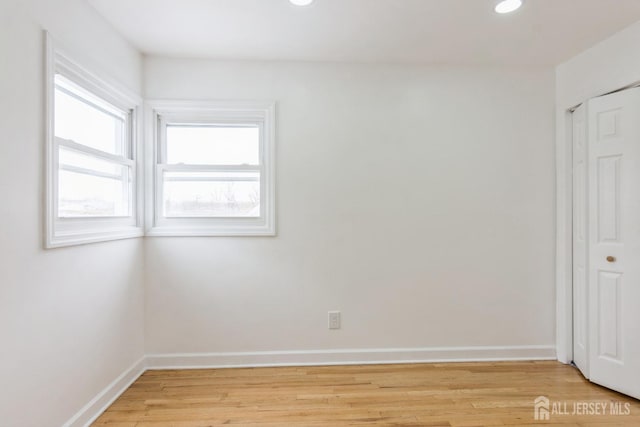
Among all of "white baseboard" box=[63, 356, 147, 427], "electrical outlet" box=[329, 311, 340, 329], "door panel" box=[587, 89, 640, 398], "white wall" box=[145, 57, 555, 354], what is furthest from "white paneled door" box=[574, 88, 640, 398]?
"white baseboard" box=[63, 356, 147, 427]

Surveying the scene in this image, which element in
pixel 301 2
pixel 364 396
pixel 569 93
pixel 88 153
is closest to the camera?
pixel 301 2

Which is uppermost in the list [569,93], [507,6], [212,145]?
[507,6]

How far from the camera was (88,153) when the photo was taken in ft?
6.82

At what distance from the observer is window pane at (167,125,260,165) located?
277 cm

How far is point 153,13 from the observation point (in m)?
2.10

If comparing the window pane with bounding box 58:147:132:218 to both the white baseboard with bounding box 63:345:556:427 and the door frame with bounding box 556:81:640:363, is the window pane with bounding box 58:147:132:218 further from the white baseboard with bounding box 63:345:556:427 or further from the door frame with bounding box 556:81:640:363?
the door frame with bounding box 556:81:640:363

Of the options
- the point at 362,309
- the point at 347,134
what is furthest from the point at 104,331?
the point at 347,134

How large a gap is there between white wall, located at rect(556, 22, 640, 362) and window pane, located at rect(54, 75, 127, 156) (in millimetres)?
3467

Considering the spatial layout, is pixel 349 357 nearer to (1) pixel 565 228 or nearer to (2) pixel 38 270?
(1) pixel 565 228

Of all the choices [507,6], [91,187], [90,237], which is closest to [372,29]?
[507,6]

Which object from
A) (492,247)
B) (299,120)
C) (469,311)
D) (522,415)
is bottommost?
(522,415)

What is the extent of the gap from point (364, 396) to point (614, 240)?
202cm

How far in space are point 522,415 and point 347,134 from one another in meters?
2.24

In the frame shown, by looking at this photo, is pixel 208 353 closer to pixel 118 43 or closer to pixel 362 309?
pixel 362 309
